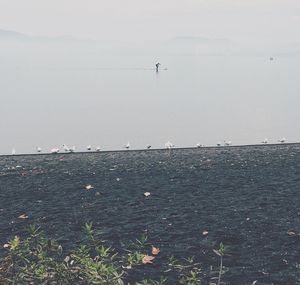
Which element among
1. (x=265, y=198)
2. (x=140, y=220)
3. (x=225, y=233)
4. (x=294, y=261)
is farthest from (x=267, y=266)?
(x=265, y=198)

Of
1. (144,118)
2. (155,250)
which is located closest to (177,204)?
(155,250)

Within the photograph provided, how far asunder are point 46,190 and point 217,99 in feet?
178

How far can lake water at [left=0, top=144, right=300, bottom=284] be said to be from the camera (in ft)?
36.3

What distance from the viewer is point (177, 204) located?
1502 centimetres

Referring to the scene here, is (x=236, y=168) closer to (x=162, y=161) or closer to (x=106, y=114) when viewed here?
(x=162, y=161)

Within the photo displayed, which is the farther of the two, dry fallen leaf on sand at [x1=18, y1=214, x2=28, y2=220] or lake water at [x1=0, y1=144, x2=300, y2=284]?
dry fallen leaf on sand at [x1=18, y1=214, x2=28, y2=220]

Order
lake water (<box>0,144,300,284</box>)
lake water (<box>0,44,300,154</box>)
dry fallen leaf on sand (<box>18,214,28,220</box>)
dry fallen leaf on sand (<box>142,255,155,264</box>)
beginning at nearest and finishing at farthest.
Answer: dry fallen leaf on sand (<box>142,255,155,264</box>)
lake water (<box>0,144,300,284</box>)
dry fallen leaf on sand (<box>18,214,28,220</box>)
lake water (<box>0,44,300,154</box>)

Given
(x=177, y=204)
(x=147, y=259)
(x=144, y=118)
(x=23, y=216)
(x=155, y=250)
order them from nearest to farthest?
(x=147, y=259), (x=155, y=250), (x=23, y=216), (x=177, y=204), (x=144, y=118)

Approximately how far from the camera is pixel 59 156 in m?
25.3

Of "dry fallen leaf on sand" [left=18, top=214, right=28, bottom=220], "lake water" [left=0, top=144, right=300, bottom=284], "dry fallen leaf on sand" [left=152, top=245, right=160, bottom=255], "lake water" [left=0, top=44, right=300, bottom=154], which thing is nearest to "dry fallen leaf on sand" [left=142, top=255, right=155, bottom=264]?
"lake water" [left=0, top=144, right=300, bottom=284]

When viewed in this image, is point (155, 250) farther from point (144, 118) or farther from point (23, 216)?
point (144, 118)

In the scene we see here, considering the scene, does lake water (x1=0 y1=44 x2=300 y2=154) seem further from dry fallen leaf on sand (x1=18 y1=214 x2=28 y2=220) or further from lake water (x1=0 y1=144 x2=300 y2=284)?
dry fallen leaf on sand (x1=18 y1=214 x2=28 y2=220)

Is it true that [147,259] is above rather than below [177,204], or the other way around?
below

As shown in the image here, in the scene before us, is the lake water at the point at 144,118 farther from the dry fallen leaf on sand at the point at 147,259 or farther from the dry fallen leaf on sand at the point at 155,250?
the dry fallen leaf on sand at the point at 147,259
